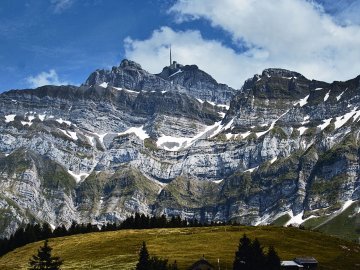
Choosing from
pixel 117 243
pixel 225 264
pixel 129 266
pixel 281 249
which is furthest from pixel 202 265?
pixel 117 243

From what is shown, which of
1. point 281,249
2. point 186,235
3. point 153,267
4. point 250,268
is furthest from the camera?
point 186,235

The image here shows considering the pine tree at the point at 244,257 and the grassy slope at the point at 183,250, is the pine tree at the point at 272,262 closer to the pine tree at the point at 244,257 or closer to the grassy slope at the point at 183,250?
the pine tree at the point at 244,257

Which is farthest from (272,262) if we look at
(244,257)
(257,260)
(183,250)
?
(183,250)

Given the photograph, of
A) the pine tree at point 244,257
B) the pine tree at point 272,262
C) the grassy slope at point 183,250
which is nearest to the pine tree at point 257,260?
the pine tree at point 244,257

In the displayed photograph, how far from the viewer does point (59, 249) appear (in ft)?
604

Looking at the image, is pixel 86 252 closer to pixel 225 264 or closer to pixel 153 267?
pixel 225 264

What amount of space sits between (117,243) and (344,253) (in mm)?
68722

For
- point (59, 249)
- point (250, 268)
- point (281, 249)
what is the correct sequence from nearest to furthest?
point (250, 268) < point (281, 249) < point (59, 249)

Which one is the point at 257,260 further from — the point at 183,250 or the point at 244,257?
the point at 183,250

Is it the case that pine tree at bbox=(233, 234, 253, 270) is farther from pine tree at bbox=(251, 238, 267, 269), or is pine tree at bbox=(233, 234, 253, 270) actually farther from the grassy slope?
the grassy slope

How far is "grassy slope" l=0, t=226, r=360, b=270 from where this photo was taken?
15025 cm

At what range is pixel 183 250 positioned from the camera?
167 m

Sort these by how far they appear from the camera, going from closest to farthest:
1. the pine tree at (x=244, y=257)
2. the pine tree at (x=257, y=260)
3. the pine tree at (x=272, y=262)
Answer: the pine tree at (x=257, y=260), the pine tree at (x=272, y=262), the pine tree at (x=244, y=257)

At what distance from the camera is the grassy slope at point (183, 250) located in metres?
150
